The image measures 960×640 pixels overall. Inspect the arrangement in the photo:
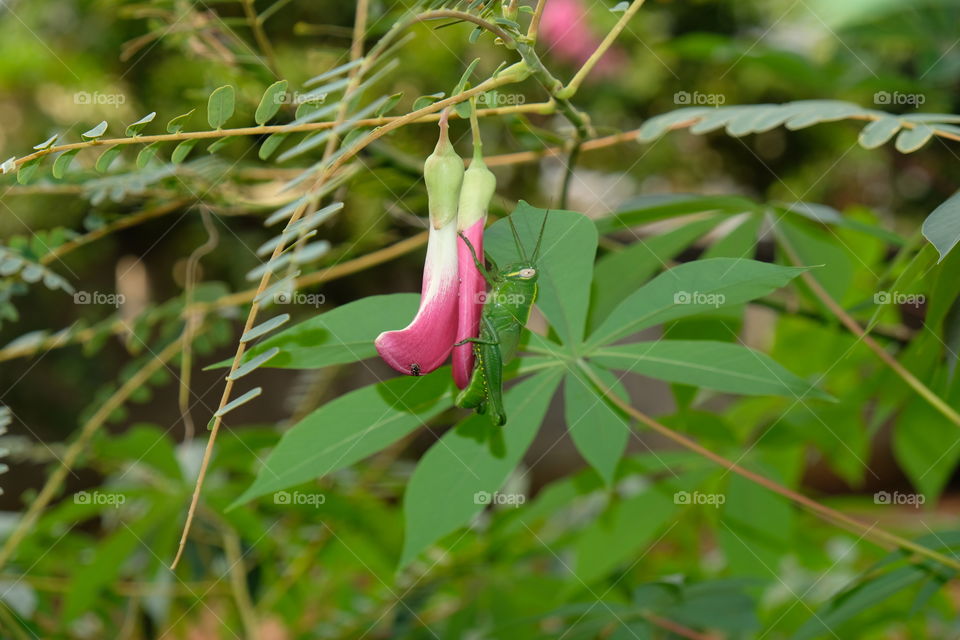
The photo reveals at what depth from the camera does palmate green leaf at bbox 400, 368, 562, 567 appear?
1.14 ft

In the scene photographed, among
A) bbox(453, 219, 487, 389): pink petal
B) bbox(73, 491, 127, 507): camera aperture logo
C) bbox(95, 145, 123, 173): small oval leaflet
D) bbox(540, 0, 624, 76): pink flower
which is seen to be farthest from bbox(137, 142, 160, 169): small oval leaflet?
bbox(540, 0, 624, 76): pink flower

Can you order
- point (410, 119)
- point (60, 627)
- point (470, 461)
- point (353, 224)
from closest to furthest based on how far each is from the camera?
point (410, 119)
point (470, 461)
point (60, 627)
point (353, 224)

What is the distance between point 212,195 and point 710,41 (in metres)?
0.51

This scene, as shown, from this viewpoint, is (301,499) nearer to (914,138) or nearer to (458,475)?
(458,475)

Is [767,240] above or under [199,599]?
under

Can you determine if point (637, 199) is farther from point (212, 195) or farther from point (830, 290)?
point (212, 195)

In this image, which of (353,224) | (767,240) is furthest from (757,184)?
(353,224)

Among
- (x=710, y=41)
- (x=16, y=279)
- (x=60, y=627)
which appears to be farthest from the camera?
(x=710, y=41)

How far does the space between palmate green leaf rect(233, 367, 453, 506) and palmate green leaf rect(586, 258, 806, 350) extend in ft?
0.25

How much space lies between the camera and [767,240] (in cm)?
218

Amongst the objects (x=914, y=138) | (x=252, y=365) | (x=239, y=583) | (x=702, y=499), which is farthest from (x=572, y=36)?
(x=252, y=365)

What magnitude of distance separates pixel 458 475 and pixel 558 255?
0.33 feet

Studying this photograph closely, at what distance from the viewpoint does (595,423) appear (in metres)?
0.38

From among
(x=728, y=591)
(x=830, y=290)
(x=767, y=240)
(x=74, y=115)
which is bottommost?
(x=767, y=240)
